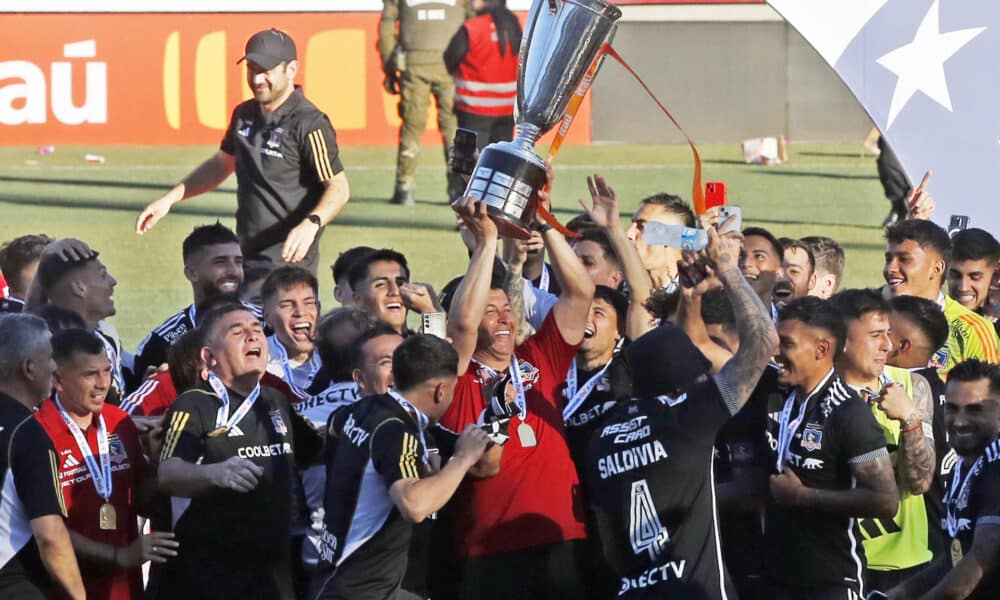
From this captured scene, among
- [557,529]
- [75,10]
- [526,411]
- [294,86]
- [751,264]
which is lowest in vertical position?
[557,529]

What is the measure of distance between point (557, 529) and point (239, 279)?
255cm

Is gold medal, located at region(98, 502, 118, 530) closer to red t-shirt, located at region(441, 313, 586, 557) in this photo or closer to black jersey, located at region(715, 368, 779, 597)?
red t-shirt, located at region(441, 313, 586, 557)

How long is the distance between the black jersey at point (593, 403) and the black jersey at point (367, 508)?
100 centimetres

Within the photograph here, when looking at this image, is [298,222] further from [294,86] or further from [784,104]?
[784,104]

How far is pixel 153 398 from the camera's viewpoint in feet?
22.0

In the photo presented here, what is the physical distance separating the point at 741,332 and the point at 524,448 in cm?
113

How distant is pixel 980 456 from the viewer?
5879 mm

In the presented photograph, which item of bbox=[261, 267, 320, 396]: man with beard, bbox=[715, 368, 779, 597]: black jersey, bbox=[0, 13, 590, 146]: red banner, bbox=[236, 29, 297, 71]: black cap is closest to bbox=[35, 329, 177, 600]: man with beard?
bbox=[261, 267, 320, 396]: man with beard

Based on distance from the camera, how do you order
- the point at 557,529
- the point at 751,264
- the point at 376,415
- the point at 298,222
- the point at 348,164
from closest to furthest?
the point at 376,415 < the point at 557,529 < the point at 751,264 < the point at 298,222 < the point at 348,164

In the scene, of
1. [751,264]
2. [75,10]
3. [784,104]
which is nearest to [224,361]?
[751,264]

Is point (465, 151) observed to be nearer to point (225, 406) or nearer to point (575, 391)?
point (575, 391)

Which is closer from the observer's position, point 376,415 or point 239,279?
point 376,415

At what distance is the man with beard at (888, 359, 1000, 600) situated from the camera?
561 centimetres

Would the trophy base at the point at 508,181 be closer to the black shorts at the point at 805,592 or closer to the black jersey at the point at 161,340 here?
the black shorts at the point at 805,592
